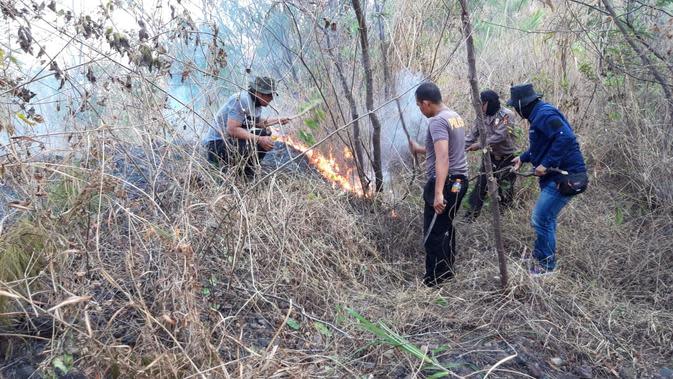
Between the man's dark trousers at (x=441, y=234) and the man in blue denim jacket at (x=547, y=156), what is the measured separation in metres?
0.69

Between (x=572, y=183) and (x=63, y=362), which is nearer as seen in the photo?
(x=63, y=362)

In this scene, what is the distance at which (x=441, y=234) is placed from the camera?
4312 millimetres

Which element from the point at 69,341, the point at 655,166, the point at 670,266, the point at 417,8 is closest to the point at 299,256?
the point at 69,341

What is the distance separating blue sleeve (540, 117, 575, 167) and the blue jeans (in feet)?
0.74

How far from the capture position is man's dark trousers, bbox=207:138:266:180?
432 centimetres

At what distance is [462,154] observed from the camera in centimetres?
419

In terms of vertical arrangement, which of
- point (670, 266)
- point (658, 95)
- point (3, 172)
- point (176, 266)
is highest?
point (3, 172)

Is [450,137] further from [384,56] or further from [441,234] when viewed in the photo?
[384,56]

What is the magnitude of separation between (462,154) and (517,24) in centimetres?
606

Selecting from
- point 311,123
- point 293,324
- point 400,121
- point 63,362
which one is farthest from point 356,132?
point 63,362

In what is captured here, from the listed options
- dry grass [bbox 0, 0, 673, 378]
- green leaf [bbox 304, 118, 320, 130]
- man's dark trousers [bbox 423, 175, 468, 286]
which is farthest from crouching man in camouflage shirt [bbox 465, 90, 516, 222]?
green leaf [bbox 304, 118, 320, 130]

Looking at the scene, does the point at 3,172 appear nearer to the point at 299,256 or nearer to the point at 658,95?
the point at 299,256

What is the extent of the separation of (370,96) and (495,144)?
1.44 meters

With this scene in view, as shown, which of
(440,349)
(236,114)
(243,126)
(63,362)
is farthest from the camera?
(243,126)
